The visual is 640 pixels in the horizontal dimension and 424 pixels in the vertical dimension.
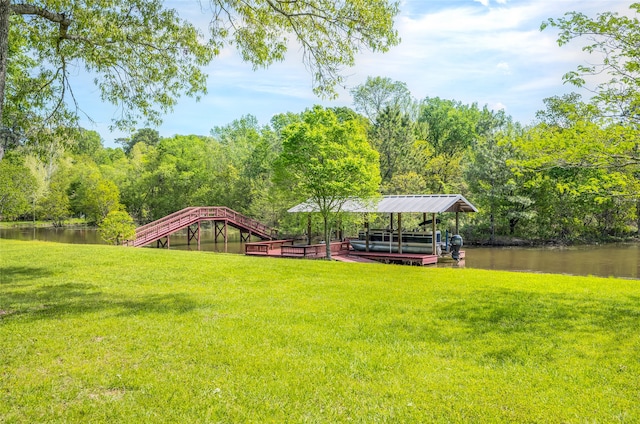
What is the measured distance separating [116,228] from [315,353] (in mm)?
23869

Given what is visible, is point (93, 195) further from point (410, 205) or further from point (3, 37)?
point (3, 37)

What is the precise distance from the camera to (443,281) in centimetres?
1280

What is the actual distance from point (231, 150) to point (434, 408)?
57.2 metres

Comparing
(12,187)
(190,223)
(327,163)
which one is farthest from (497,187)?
(12,187)

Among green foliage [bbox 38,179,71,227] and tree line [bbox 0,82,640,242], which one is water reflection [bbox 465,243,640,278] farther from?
green foliage [bbox 38,179,71,227]

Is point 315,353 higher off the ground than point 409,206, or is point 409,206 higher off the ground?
point 409,206

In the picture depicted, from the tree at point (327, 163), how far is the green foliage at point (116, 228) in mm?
10376

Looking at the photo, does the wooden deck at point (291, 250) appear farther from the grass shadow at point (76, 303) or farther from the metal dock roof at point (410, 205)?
the grass shadow at point (76, 303)

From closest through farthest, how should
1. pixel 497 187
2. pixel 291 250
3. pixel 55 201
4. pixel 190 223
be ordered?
pixel 291 250 → pixel 190 223 → pixel 497 187 → pixel 55 201

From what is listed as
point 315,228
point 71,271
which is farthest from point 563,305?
point 315,228

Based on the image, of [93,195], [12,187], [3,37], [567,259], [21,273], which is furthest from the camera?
[93,195]

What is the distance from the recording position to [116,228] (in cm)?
2675

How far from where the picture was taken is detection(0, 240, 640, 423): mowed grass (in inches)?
181

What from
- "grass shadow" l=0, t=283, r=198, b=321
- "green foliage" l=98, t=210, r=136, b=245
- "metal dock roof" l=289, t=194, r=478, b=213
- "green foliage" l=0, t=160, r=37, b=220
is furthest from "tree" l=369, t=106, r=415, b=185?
"grass shadow" l=0, t=283, r=198, b=321
